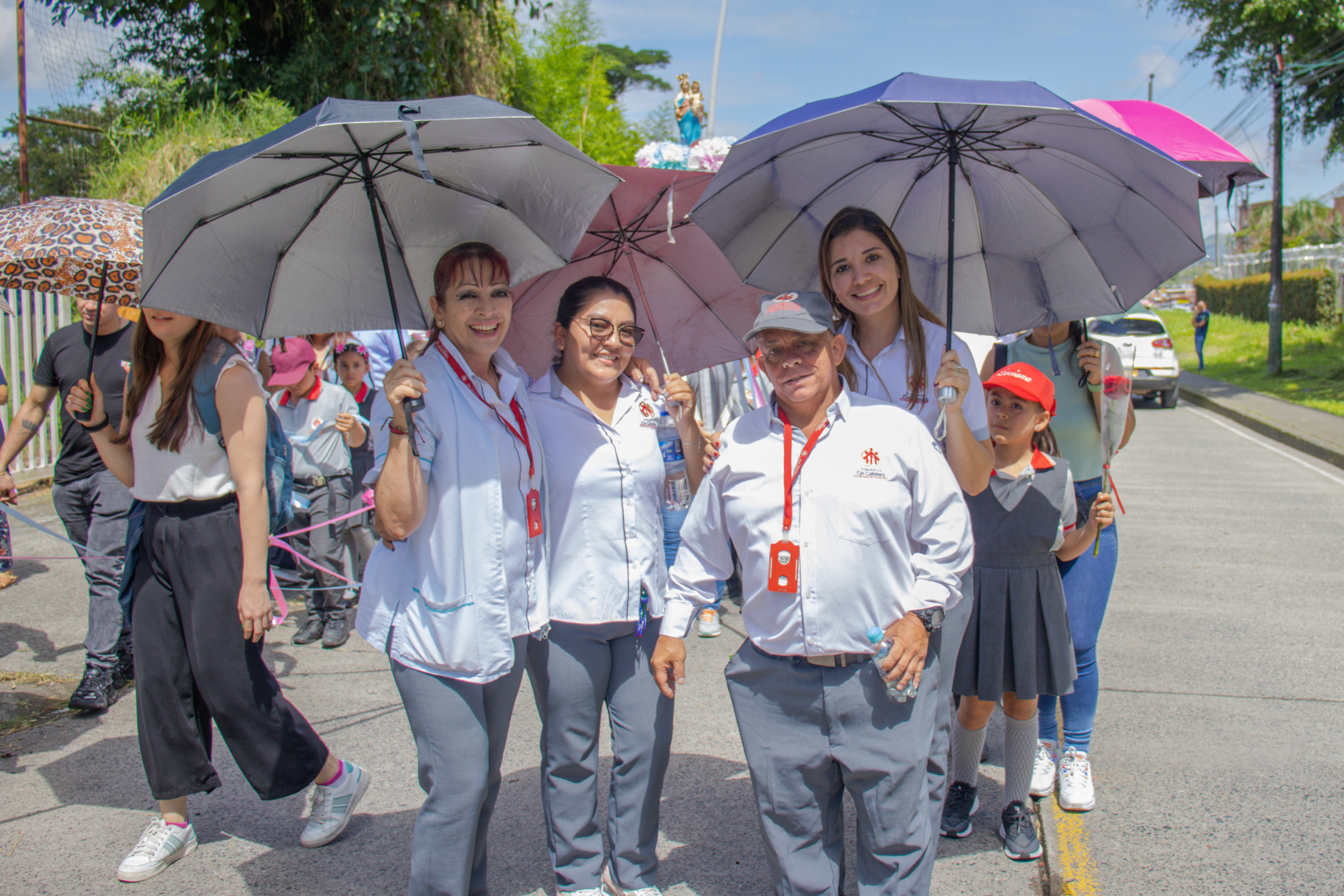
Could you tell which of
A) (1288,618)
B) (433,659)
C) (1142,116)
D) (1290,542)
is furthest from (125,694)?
(1290,542)

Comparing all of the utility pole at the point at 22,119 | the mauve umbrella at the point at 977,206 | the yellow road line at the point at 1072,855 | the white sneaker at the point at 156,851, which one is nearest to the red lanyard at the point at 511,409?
the mauve umbrella at the point at 977,206

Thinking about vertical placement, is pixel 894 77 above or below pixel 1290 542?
above

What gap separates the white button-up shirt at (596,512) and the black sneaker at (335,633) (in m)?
3.44

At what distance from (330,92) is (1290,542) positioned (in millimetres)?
13532

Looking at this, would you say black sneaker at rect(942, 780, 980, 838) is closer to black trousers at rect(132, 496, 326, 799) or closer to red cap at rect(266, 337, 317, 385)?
black trousers at rect(132, 496, 326, 799)

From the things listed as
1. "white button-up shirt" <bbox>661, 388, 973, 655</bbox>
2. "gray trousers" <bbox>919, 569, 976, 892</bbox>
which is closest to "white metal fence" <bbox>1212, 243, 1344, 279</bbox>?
"gray trousers" <bbox>919, 569, 976, 892</bbox>

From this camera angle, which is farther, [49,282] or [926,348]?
[49,282]

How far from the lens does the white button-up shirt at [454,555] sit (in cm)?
260

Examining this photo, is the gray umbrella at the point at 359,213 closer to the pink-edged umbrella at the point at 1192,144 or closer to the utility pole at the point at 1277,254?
the pink-edged umbrella at the point at 1192,144

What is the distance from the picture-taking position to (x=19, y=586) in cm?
706

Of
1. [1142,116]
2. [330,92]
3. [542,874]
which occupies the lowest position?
[542,874]

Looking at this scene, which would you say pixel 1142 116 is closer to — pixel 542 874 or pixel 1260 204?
pixel 542 874

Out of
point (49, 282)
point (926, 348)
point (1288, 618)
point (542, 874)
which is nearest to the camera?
point (926, 348)

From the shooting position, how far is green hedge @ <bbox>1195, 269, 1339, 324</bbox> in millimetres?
29000
